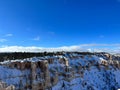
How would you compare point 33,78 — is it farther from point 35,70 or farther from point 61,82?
point 61,82

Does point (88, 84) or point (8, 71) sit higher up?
point (8, 71)

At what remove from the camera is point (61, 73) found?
66188 mm

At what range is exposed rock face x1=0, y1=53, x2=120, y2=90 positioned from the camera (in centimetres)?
5409

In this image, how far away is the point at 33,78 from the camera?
56.2m

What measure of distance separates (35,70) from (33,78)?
2712 mm

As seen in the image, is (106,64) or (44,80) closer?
(44,80)

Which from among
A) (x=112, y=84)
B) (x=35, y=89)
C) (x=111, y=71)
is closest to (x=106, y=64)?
(x=111, y=71)

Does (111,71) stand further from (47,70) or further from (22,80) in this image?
(22,80)

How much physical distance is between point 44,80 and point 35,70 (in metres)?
3.08

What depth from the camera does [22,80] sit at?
178 feet

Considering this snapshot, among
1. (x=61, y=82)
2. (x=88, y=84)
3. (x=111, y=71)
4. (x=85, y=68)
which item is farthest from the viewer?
(x=111, y=71)

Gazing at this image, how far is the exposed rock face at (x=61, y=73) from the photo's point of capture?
5409 cm

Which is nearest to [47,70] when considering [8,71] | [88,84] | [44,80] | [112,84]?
[44,80]

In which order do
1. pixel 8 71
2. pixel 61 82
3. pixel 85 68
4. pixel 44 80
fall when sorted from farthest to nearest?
pixel 85 68 < pixel 61 82 < pixel 44 80 < pixel 8 71
